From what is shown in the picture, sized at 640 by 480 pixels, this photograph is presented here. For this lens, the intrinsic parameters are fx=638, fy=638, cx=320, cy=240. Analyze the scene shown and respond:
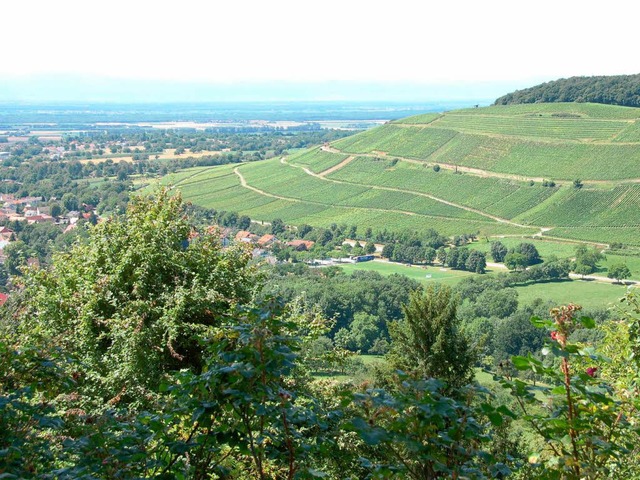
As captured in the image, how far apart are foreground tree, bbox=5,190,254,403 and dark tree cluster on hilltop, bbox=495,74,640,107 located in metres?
94.1

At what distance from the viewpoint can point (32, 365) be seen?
4145mm

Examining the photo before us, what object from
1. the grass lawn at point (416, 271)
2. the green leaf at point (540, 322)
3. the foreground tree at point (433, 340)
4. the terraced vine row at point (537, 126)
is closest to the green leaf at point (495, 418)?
the green leaf at point (540, 322)

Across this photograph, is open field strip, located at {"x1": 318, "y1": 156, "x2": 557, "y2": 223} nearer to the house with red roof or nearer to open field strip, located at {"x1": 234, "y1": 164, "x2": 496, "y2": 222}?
open field strip, located at {"x1": 234, "y1": 164, "x2": 496, "y2": 222}

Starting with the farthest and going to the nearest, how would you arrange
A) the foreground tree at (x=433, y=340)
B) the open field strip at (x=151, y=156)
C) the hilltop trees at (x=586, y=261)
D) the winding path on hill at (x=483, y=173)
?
the open field strip at (x=151, y=156) → the winding path on hill at (x=483, y=173) → the hilltop trees at (x=586, y=261) → the foreground tree at (x=433, y=340)

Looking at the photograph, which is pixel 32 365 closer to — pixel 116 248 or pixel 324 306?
pixel 116 248

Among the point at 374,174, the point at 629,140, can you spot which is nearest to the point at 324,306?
the point at 374,174

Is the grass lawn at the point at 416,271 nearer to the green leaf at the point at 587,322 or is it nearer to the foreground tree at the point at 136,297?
the foreground tree at the point at 136,297

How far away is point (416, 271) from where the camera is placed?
5797cm

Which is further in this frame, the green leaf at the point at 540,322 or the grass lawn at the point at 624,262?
the grass lawn at the point at 624,262

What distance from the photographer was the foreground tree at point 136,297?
27.6 feet

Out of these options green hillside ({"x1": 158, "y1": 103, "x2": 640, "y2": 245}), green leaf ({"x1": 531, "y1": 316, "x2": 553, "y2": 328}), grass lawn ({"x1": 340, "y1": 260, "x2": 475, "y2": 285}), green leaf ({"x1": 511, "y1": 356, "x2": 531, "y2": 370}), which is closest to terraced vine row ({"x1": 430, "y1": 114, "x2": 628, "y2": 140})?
green hillside ({"x1": 158, "y1": 103, "x2": 640, "y2": 245})

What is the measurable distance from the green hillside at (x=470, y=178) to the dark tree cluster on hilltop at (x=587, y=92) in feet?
15.1

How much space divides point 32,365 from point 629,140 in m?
81.5

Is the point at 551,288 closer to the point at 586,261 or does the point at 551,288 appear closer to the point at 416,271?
the point at 586,261
